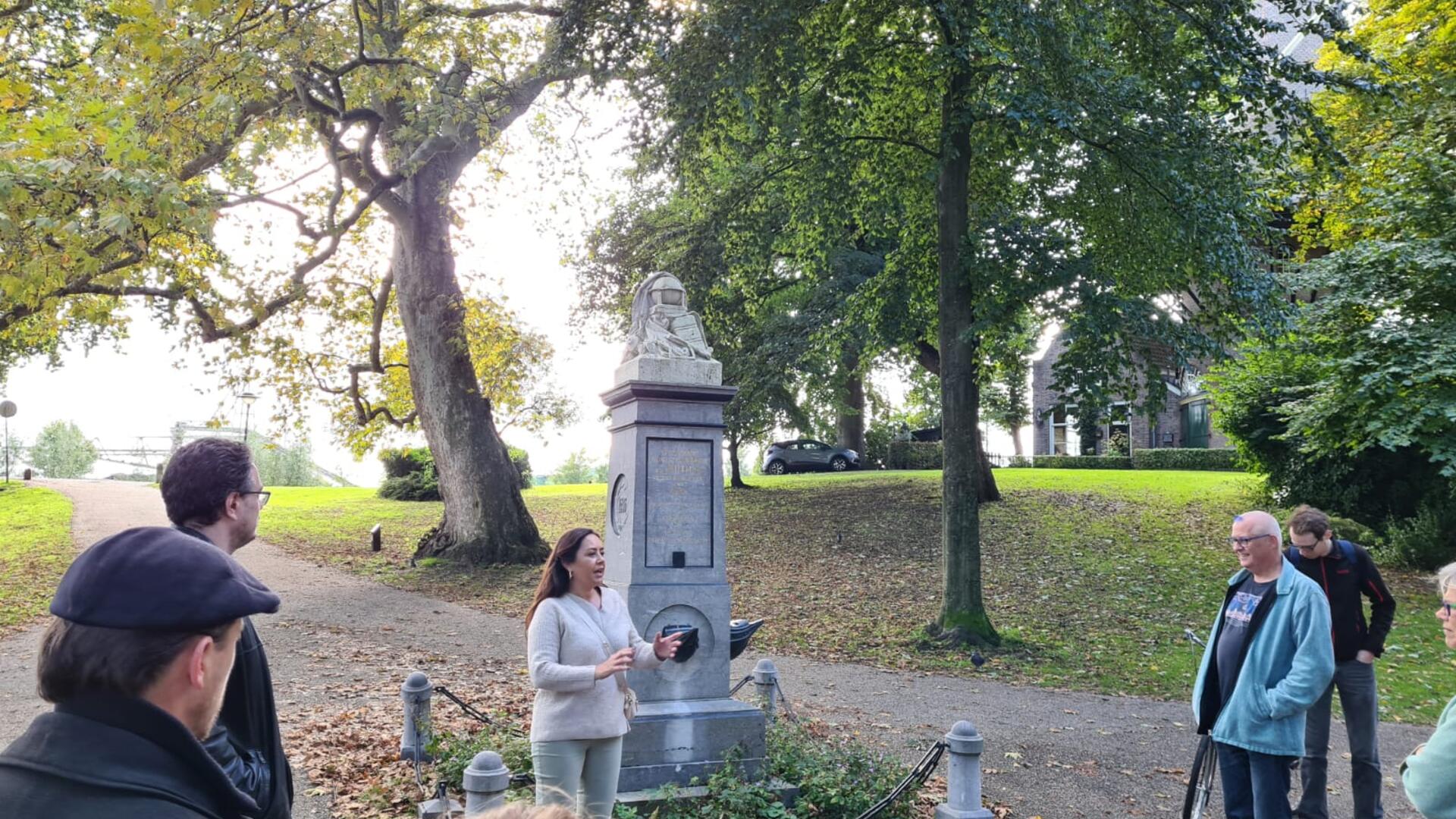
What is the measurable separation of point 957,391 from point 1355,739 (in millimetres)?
7501

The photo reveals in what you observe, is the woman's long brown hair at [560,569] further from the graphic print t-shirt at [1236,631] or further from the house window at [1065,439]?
the house window at [1065,439]

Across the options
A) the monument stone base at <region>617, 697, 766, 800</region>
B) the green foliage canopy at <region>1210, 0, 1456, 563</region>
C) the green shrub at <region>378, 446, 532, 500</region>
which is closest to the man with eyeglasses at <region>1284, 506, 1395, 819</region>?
the monument stone base at <region>617, 697, 766, 800</region>

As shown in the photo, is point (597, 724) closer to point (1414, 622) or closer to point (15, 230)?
point (15, 230)

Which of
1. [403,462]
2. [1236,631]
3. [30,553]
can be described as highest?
[403,462]

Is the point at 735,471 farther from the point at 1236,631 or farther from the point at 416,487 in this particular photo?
the point at 1236,631

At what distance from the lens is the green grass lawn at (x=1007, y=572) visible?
1234 cm

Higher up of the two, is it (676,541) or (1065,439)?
(1065,439)

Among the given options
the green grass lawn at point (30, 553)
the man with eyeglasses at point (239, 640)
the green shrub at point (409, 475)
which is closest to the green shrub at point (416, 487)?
the green shrub at point (409, 475)

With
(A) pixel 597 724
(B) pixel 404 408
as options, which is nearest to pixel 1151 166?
(A) pixel 597 724

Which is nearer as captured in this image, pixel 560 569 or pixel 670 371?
pixel 560 569

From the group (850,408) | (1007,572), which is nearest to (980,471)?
(850,408)

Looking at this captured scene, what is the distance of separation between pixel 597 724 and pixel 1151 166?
35.4 ft

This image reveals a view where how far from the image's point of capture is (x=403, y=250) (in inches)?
758

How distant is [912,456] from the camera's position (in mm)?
36875
